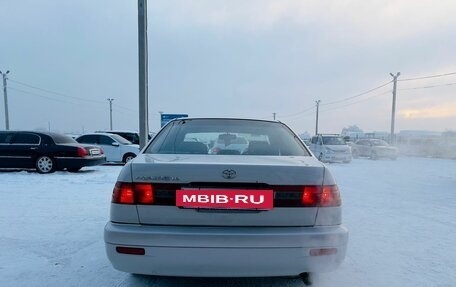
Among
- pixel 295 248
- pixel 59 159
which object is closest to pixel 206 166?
pixel 295 248

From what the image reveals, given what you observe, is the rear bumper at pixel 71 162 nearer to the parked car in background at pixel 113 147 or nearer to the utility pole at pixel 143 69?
the utility pole at pixel 143 69

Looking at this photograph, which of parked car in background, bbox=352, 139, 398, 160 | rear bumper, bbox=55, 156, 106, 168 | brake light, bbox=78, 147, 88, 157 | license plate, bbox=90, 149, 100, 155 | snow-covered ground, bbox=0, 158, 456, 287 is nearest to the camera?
snow-covered ground, bbox=0, 158, 456, 287

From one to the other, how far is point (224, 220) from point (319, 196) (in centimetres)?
69

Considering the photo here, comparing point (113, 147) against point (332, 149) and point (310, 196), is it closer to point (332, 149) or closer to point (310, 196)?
point (332, 149)

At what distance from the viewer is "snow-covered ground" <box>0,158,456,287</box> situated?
308 cm

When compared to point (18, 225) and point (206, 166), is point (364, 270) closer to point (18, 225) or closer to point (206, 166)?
point (206, 166)

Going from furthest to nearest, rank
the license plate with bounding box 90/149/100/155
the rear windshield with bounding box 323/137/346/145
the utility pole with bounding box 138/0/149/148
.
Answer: the rear windshield with bounding box 323/137/346/145 < the license plate with bounding box 90/149/100/155 < the utility pole with bounding box 138/0/149/148

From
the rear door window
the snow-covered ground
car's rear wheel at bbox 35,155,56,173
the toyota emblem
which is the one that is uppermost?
the toyota emblem

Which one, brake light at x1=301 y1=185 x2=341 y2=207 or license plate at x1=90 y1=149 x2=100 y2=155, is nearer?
brake light at x1=301 y1=185 x2=341 y2=207

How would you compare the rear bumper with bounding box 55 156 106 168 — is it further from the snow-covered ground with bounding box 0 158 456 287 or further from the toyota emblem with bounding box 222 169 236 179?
the toyota emblem with bounding box 222 169 236 179

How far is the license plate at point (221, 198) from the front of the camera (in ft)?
7.67

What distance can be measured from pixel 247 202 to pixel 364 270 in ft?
5.86

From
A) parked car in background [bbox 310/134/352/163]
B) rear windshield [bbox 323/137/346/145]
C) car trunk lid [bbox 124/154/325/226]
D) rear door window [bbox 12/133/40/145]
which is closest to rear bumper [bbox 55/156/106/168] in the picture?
rear door window [bbox 12/133/40/145]

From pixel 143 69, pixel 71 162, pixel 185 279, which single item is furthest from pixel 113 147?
pixel 185 279
